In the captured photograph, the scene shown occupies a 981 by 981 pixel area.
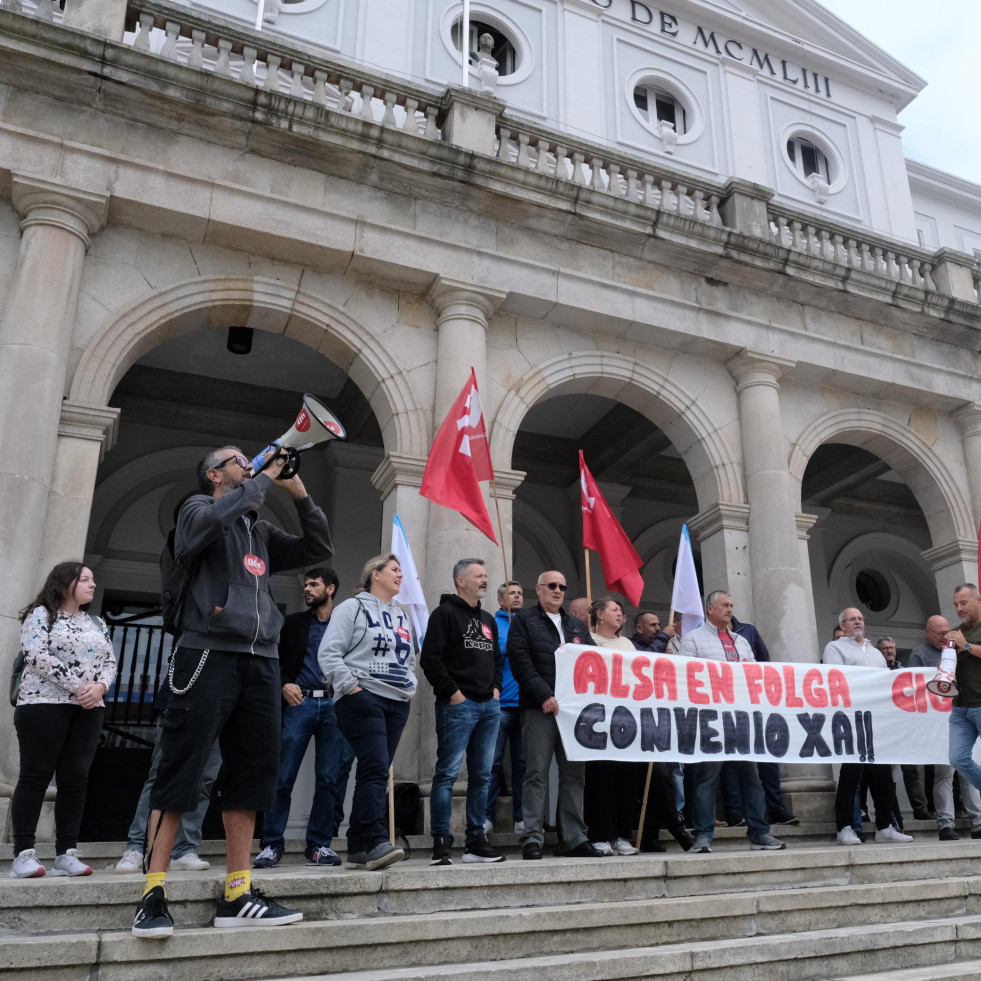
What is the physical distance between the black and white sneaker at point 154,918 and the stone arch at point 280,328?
585 centimetres

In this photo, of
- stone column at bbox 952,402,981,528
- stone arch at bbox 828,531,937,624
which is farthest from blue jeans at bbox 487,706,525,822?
stone arch at bbox 828,531,937,624

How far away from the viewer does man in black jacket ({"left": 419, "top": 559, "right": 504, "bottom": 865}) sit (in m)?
6.21

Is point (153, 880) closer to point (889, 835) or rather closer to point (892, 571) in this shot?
point (889, 835)

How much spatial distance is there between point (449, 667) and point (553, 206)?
19.9 feet

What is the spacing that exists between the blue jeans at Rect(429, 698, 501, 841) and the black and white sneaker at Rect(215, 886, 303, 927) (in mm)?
2084

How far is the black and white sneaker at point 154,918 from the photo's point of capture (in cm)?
373

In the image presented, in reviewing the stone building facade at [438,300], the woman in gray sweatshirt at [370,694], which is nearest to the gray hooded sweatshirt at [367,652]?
the woman in gray sweatshirt at [370,694]

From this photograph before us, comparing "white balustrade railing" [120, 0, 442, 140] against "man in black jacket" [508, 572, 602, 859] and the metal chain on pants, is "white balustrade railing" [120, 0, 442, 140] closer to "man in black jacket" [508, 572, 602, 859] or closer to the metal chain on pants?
"man in black jacket" [508, 572, 602, 859]

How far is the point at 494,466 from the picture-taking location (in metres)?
9.80

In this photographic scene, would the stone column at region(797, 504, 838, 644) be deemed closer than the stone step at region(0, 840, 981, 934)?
No

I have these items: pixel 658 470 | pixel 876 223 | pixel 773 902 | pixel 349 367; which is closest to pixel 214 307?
pixel 349 367

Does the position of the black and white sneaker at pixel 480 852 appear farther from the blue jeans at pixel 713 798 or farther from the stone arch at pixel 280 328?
the stone arch at pixel 280 328

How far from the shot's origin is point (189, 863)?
18.5 feet

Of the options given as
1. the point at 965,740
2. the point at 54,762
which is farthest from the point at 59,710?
the point at 965,740
